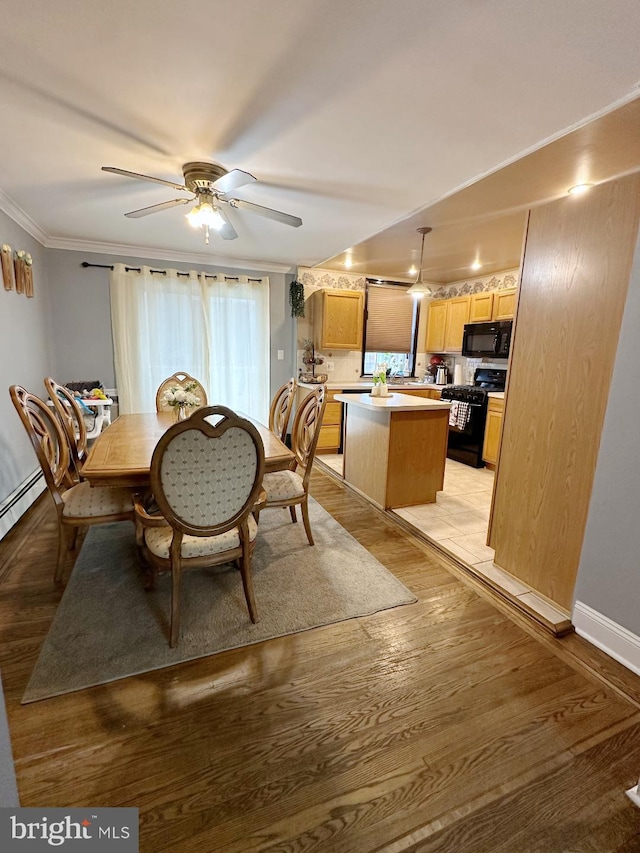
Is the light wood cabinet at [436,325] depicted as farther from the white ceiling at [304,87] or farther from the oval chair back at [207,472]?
the oval chair back at [207,472]

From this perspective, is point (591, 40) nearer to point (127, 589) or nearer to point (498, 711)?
point (498, 711)

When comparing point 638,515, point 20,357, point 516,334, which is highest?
point 516,334

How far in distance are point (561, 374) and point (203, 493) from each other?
1847mm

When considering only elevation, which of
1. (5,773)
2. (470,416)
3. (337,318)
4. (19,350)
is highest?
(337,318)

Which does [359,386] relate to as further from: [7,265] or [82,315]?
[7,265]

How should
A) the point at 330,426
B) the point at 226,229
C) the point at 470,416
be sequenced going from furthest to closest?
the point at 330,426
the point at 470,416
the point at 226,229

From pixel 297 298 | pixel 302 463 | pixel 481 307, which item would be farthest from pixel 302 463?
pixel 481 307

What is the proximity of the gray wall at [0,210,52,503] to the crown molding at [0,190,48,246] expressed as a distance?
0.15 ft

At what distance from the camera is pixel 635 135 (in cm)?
188

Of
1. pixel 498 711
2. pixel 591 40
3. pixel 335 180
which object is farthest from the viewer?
pixel 335 180

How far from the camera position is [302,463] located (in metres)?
2.63

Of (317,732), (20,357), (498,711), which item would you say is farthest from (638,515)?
(20,357)

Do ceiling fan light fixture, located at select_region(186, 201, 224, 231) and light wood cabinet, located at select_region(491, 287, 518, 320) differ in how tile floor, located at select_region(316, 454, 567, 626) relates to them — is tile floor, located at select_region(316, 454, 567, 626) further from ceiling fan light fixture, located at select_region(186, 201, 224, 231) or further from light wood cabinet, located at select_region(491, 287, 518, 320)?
ceiling fan light fixture, located at select_region(186, 201, 224, 231)

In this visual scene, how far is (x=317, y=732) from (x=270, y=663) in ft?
1.19
